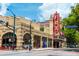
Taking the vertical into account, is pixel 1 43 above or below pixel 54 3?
below

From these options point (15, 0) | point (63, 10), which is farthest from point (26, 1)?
point (63, 10)

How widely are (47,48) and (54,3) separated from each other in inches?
34.1

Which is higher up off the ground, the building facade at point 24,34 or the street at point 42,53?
the building facade at point 24,34

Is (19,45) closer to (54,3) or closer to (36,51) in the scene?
(36,51)

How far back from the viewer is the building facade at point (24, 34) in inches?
320

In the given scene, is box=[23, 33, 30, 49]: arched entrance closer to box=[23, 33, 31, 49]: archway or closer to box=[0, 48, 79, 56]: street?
box=[23, 33, 31, 49]: archway

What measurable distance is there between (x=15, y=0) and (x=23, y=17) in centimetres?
36

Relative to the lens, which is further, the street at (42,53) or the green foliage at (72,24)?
the green foliage at (72,24)

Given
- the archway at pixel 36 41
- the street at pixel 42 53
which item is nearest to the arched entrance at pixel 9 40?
the street at pixel 42 53

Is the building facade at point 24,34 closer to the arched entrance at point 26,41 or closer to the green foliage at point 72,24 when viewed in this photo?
the arched entrance at point 26,41

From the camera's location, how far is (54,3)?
8.02m

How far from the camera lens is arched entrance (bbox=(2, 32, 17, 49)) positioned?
321 inches

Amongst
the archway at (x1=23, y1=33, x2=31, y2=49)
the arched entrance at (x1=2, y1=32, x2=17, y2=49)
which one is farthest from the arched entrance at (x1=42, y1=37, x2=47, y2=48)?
the arched entrance at (x1=2, y1=32, x2=17, y2=49)

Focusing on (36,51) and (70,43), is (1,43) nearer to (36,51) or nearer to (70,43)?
(36,51)
